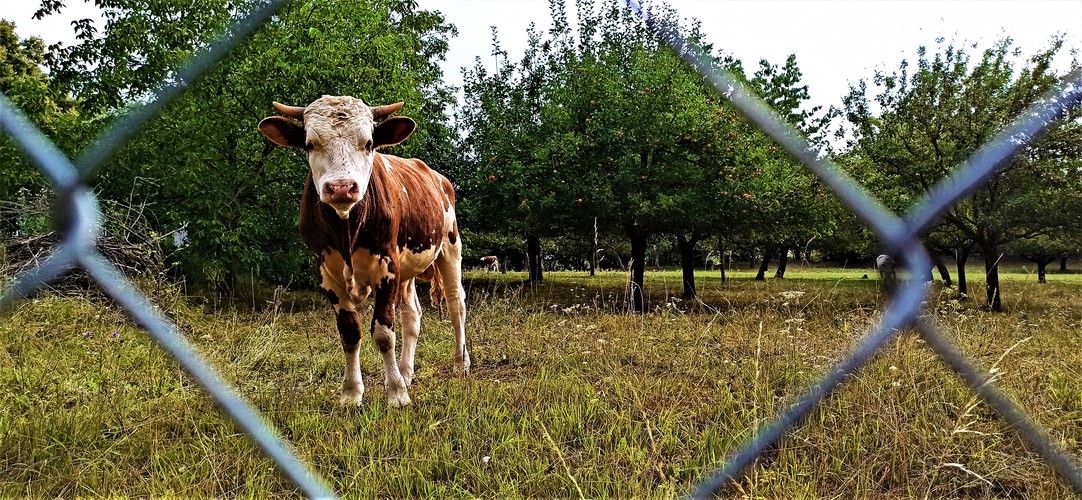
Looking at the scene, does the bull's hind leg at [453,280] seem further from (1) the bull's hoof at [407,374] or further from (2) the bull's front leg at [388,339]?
(2) the bull's front leg at [388,339]

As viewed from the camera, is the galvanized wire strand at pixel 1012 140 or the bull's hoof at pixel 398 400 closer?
the bull's hoof at pixel 398 400

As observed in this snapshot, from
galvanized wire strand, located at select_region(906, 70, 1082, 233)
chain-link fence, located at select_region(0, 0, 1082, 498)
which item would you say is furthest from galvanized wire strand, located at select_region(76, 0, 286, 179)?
galvanized wire strand, located at select_region(906, 70, 1082, 233)

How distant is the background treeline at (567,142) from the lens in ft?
26.7

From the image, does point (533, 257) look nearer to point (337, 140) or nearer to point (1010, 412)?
point (337, 140)

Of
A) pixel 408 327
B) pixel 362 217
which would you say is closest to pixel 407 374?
pixel 408 327

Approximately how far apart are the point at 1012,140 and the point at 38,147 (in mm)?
13561

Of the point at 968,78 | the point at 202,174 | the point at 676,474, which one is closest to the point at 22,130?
the point at 202,174

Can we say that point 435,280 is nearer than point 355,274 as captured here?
No

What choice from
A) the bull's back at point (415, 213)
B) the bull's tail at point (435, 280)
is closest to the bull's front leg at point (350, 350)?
the bull's back at point (415, 213)

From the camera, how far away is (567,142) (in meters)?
10.3

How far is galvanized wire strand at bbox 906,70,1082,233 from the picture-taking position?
23.1 ft

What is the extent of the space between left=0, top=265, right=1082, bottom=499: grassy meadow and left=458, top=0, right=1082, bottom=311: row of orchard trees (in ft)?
15.0

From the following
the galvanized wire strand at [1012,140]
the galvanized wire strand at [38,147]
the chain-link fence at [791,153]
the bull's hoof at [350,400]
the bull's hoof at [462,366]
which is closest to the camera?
the chain-link fence at [791,153]

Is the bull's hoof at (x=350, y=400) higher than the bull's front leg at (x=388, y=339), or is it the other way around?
the bull's front leg at (x=388, y=339)
